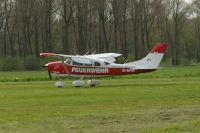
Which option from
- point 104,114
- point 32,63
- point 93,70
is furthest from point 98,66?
point 32,63

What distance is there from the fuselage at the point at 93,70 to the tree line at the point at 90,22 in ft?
165

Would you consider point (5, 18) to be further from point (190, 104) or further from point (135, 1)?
point (190, 104)

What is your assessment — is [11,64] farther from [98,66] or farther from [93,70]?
[98,66]

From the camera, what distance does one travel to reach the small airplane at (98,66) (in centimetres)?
3634

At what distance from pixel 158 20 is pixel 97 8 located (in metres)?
19.6

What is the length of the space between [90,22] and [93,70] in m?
63.1

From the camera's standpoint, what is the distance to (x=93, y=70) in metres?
37.4

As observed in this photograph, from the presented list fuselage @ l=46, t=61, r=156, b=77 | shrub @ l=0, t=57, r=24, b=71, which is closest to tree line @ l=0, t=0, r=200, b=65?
shrub @ l=0, t=57, r=24, b=71

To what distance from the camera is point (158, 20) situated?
110 m

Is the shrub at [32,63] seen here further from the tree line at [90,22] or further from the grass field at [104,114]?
the grass field at [104,114]

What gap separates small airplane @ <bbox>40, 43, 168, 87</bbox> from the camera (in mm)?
36344

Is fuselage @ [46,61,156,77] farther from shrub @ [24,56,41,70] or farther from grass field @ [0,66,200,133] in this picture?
shrub @ [24,56,41,70]

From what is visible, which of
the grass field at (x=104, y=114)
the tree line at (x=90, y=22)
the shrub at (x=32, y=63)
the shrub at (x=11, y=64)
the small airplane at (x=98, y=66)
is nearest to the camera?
the grass field at (x=104, y=114)

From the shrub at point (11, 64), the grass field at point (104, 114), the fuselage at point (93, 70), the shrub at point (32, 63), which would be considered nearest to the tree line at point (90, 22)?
the shrub at point (32, 63)
